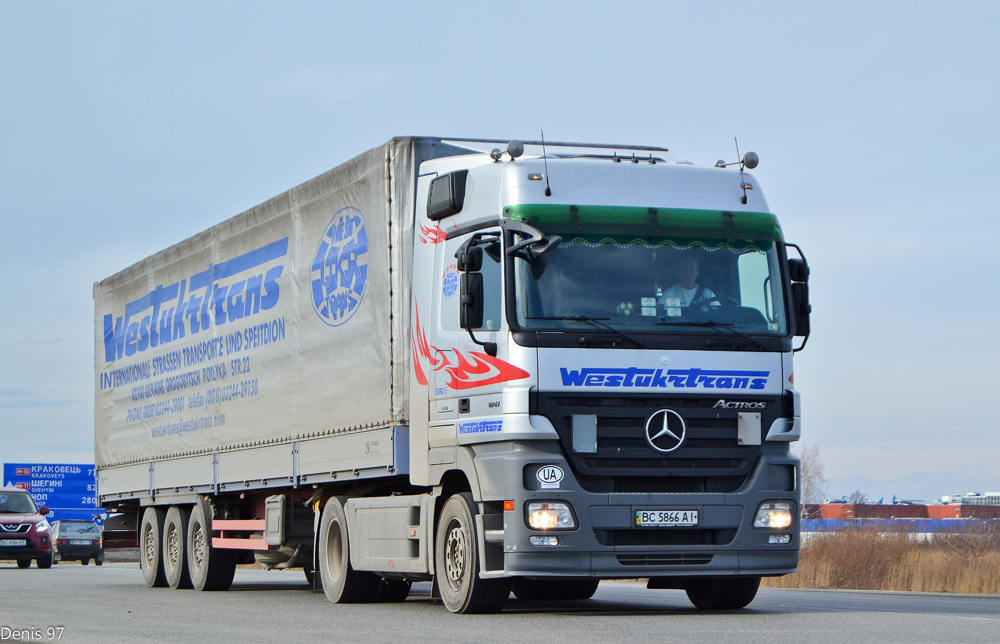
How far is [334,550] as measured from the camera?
579 inches

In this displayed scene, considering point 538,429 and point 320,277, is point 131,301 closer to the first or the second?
point 320,277

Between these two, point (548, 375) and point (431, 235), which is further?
point (431, 235)

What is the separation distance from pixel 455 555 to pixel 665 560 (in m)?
1.84

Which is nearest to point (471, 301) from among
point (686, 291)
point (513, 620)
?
point (686, 291)

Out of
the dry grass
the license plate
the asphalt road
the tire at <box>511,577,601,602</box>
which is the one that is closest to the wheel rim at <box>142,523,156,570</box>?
the asphalt road

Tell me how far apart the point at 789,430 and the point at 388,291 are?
3847 millimetres

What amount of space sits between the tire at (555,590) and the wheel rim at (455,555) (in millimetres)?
1707

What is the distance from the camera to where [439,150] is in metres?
13.4

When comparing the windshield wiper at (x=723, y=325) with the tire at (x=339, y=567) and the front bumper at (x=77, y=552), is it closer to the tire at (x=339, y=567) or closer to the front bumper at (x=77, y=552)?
the tire at (x=339, y=567)

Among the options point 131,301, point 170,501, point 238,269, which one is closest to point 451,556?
point 238,269

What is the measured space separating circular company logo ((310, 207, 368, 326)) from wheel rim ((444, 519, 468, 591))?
279 centimetres

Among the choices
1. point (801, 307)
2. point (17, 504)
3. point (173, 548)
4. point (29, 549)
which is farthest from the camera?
point (17, 504)

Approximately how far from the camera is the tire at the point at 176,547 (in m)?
19.2

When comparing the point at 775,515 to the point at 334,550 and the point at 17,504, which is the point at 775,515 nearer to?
the point at 334,550
